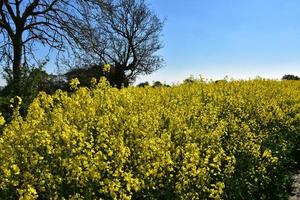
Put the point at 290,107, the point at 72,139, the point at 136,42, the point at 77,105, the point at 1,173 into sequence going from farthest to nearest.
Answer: the point at 136,42 → the point at 290,107 → the point at 77,105 → the point at 72,139 → the point at 1,173

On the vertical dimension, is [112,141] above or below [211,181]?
above

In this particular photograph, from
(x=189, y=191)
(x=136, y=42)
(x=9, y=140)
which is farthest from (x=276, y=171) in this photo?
(x=136, y=42)

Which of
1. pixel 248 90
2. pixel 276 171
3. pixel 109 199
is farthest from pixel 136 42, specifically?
pixel 109 199

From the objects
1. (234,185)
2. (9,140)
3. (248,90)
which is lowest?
(234,185)

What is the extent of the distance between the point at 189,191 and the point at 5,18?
48.9ft

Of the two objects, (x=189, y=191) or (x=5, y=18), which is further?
(x=5, y=18)

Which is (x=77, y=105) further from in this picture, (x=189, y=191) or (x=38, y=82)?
(x=38, y=82)

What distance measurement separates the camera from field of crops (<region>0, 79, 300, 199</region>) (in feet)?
16.9

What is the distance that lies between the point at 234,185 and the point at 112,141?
198cm

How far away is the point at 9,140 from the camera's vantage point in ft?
19.4

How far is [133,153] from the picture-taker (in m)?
6.29

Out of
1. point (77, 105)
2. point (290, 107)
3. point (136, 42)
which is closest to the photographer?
point (77, 105)

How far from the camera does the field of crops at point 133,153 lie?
5160 millimetres

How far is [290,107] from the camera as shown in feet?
40.8
